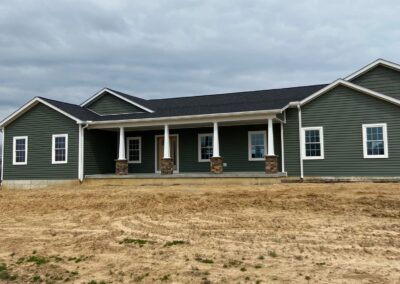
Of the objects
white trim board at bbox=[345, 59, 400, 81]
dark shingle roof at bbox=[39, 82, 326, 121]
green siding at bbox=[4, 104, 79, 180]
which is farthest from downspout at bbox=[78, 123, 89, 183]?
white trim board at bbox=[345, 59, 400, 81]

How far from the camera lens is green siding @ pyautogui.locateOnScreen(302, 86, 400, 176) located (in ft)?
49.6

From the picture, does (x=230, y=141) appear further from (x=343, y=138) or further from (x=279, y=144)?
(x=343, y=138)

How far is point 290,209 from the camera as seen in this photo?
36.2 feet

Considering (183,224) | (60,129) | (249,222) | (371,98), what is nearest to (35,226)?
(183,224)

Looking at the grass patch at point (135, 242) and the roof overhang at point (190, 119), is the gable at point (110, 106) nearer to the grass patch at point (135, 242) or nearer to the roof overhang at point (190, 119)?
the roof overhang at point (190, 119)

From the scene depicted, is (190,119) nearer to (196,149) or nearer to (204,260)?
(196,149)

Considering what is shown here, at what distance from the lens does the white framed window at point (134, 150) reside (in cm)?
2100

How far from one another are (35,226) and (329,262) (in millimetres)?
7784

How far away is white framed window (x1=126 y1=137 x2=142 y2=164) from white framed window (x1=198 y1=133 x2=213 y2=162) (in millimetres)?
3331

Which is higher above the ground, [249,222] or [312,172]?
[312,172]

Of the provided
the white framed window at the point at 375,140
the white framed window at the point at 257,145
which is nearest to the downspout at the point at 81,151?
the white framed window at the point at 257,145

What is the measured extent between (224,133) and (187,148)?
2.07m

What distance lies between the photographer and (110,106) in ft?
71.2

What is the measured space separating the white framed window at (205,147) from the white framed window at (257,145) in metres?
1.96
